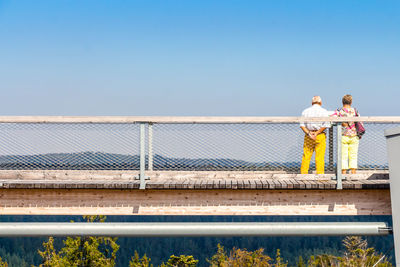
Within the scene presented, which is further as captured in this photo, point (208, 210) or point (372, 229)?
point (208, 210)

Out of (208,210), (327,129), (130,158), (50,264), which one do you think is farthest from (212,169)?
(50,264)

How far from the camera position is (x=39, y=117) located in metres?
8.68

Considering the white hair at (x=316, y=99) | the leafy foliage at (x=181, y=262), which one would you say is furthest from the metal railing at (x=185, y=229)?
the leafy foliage at (x=181, y=262)

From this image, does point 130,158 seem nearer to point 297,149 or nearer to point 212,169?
point 212,169

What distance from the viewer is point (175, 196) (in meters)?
9.13

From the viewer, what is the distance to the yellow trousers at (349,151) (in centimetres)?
902

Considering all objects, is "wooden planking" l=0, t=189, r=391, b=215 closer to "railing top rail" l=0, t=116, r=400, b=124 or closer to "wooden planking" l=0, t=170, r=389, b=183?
"wooden planking" l=0, t=170, r=389, b=183

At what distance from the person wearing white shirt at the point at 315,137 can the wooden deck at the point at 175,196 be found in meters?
0.29

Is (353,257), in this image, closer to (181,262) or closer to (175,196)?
(181,262)

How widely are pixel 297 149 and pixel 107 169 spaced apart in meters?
3.35

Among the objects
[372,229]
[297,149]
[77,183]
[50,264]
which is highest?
[297,149]

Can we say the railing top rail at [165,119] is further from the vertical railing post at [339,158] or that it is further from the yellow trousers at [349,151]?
the yellow trousers at [349,151]

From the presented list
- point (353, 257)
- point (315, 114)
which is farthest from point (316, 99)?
point (353, 257)

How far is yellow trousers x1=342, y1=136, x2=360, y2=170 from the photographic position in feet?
29.6
